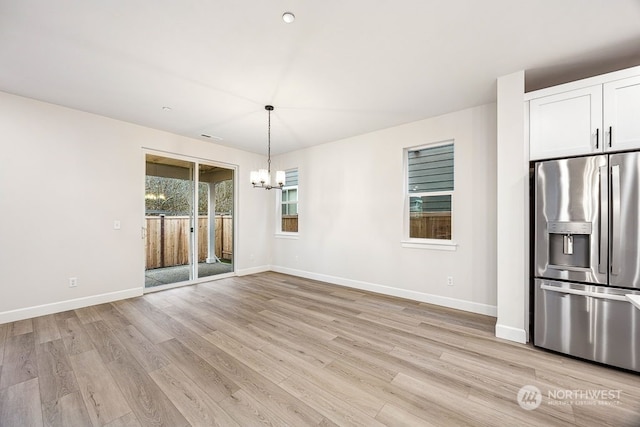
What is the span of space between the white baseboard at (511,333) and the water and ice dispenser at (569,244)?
0.79m

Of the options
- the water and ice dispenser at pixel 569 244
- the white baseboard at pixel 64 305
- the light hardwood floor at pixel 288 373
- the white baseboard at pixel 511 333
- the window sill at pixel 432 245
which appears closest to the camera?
the light hardwood floor at pixel 288 373

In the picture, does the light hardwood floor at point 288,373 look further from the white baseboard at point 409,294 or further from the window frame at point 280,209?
the window frame at point 280,209

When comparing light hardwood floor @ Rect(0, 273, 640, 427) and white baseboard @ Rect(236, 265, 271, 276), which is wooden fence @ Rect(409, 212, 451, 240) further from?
white baseboard @ Rect(236, 265, 271, 276)

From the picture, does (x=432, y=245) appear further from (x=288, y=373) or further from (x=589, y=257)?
(x=288, y=373)

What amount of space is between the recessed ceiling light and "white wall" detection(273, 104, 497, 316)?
270 centimetres

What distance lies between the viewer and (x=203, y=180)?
5.21m

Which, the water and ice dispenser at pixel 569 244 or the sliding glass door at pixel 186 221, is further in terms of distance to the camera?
the sliding glass door at pixel 186 221

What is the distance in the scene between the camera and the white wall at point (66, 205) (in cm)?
315

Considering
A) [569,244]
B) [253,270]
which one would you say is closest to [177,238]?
[253,270]

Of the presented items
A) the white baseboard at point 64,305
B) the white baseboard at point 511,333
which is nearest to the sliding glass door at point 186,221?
the white baseboard at point 64,305

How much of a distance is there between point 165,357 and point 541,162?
162 inches

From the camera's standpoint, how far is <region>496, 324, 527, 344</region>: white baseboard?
2.60 meters

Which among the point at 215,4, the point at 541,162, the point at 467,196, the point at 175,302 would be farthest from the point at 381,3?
the point at 175,302

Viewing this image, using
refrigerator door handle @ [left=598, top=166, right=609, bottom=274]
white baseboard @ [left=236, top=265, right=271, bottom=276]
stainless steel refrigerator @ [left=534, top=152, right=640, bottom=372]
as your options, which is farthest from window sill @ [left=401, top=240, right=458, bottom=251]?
white baseboard @ [left=236, top=265, right=271, bottom=276]
